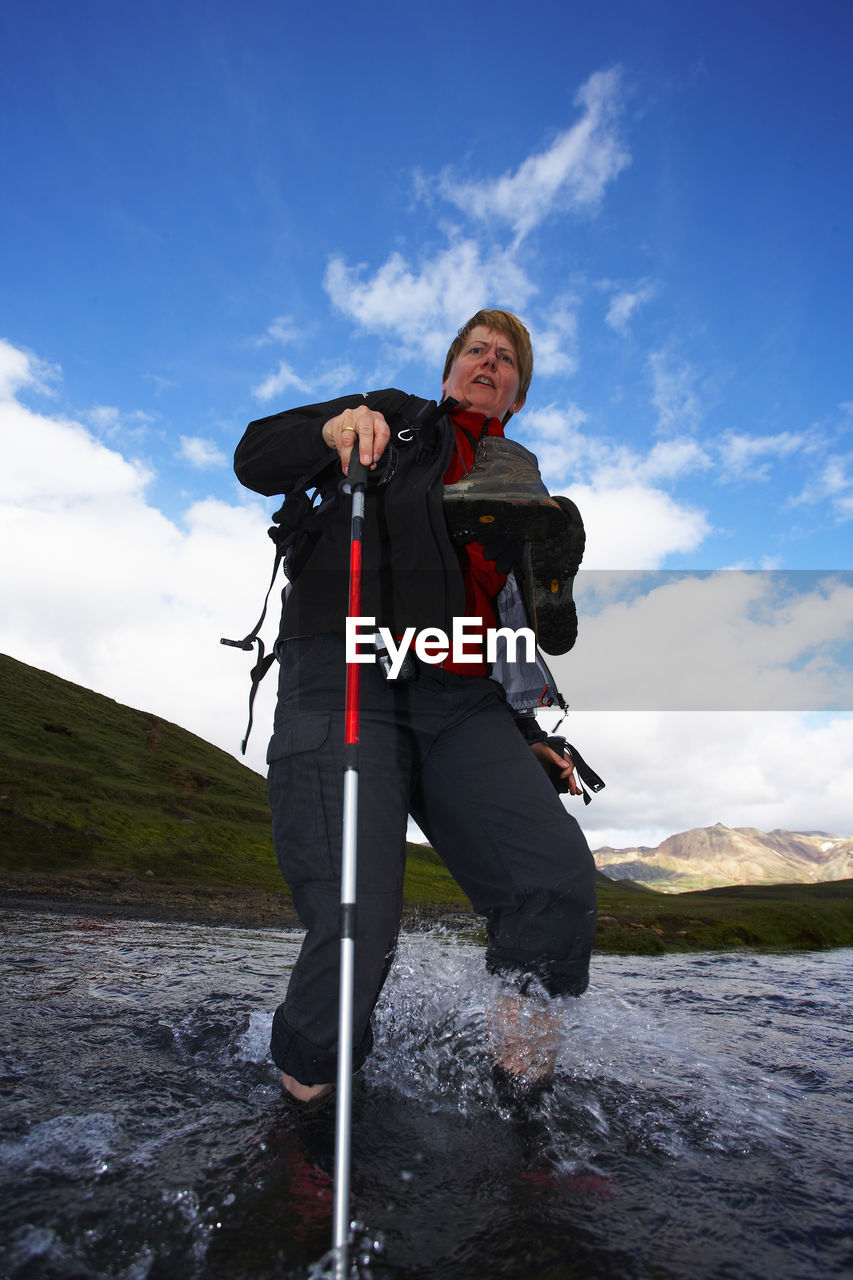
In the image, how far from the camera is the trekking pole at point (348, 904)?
2.44m

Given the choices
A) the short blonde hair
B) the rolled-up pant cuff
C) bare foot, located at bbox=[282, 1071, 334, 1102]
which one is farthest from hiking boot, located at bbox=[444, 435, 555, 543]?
bare foot, located at bbox=[282, 1071, 334, 1102]

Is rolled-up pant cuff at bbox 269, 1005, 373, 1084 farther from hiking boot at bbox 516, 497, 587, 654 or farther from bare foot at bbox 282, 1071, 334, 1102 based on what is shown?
hiking boot at bbox 516, 497, 587, 654

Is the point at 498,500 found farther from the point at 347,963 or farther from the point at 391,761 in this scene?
the point at 347,963

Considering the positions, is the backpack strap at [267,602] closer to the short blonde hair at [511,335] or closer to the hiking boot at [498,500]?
the hiking boot at [498,500]

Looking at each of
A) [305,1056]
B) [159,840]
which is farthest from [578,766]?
[159,840]

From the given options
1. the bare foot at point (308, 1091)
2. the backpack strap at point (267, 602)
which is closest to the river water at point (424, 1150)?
the bare foot at point (308, 1091)

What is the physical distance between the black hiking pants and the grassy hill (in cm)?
1216

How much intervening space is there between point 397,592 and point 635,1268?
3.30 meters

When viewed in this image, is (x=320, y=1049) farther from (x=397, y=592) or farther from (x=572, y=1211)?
(x=397, y=592)

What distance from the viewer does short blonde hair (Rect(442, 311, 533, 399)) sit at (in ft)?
19.0

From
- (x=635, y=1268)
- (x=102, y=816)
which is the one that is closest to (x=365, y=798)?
(x=635, y=1268)

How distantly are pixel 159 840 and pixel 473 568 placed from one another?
51.5 meters

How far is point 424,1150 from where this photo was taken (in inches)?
133

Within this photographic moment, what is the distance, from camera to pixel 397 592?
4.47 m
